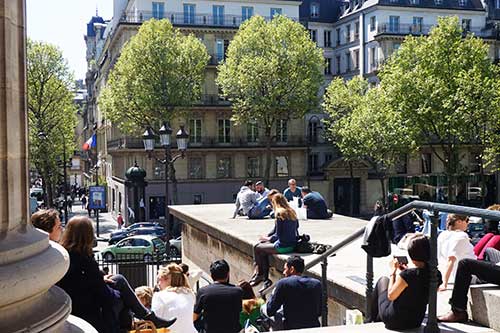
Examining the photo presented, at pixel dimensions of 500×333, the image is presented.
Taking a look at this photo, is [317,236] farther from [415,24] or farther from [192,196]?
[415,24]

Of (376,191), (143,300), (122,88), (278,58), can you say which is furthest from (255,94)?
(143,300)

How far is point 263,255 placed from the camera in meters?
10.2

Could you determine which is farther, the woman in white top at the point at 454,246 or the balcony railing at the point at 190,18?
the balcony railing at the point at 190,18

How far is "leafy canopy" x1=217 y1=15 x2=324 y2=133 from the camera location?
41281 millimetres

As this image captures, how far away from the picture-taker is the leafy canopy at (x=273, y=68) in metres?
41.3

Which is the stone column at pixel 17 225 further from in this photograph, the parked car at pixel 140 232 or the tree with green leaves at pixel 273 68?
the tree with green leaves at pixel 273 68

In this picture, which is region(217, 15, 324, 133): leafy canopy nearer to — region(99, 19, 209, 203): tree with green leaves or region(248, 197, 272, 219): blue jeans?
region(99, 19, 209, 203): tree with green leaves

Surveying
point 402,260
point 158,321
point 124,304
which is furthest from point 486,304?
point 124,304

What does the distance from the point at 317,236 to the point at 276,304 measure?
520cm

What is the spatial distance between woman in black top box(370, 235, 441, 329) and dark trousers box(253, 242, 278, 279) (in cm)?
488

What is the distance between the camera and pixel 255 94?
137 feet

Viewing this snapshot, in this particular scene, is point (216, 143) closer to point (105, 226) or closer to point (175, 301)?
point (105, 226)

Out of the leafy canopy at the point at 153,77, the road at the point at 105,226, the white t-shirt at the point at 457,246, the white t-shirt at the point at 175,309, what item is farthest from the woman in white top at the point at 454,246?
the leafy canopy at the point at 153,77

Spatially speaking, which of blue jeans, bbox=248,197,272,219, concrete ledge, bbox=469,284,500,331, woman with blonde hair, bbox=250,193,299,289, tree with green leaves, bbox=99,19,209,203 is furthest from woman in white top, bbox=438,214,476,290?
tree with green leaves, bbox=99,19,209,203
